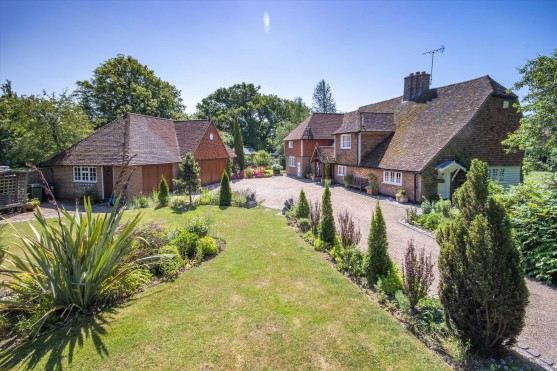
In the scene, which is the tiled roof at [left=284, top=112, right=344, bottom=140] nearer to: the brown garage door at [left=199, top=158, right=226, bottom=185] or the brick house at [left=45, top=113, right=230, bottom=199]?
the brown garage door at [left=199, top=158, right=226, bottom=185]

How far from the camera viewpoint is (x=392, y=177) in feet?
66.6

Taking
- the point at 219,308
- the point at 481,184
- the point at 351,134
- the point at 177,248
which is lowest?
the point at 219,308

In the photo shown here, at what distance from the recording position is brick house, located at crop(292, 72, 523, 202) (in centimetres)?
1795

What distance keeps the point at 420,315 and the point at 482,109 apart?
62.5 ft

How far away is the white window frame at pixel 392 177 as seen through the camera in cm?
1958

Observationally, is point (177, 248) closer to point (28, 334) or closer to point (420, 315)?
point (28, 334)

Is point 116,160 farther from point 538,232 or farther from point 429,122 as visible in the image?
point 429,122

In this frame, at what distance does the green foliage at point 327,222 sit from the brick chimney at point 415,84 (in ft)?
66.7

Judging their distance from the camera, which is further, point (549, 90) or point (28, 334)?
point (549, 90)

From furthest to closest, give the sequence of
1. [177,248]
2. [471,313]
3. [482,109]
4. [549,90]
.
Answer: [482,109] → [549,90] → [177,248] → [471,313]

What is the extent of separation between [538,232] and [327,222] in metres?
6.38

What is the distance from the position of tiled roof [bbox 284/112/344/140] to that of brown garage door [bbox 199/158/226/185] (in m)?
10.6

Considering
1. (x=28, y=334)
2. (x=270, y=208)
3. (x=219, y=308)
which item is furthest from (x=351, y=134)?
(x=28, y=334)

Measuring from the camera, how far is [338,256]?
8.76 meters
